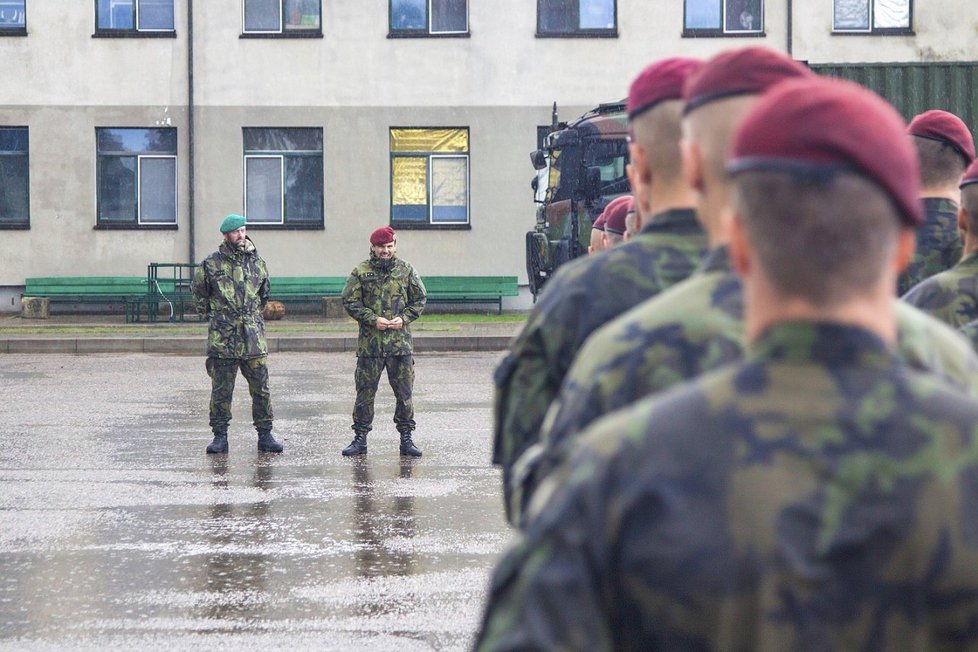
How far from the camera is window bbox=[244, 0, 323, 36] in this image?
99.4 ft

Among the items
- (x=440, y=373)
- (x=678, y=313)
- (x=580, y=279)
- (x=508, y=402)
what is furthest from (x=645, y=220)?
(x=440, y=373)

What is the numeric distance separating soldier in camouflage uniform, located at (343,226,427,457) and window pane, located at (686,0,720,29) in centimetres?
1841

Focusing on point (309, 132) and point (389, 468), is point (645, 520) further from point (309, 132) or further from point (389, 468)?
point (309, 132)

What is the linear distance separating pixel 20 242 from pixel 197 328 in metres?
5.73

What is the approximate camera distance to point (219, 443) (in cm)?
1298

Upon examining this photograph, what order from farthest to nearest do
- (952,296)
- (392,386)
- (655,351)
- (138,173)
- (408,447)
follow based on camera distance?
(138,173) → (392,386) → (408,447) → (952,296) → (655,351)

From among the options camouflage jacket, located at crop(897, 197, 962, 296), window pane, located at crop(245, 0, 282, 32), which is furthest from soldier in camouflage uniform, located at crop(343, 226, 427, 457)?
window pane, located at crop(245, 0, 282, 32)

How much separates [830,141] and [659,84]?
1.43m

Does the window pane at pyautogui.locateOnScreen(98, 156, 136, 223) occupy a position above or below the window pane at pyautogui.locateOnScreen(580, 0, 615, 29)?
below

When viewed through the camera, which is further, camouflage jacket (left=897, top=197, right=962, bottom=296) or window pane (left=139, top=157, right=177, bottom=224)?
window pane (left=139, top=157, right=177, bottom=224)

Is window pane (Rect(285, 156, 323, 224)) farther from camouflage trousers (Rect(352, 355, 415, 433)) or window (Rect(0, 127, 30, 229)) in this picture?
camouflage trousers (Rect(352, 355, 415, 433))

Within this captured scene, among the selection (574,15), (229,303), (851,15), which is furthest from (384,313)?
(851,15)

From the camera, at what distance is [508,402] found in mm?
3400

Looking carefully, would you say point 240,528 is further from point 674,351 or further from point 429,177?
point 429,177
